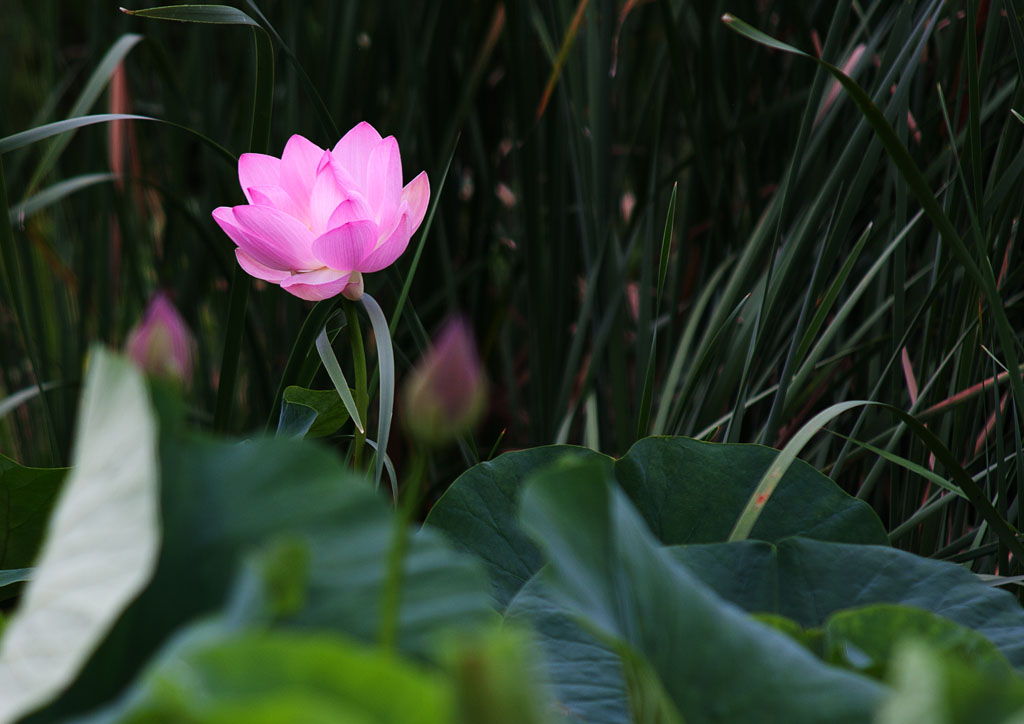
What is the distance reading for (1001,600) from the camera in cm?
37

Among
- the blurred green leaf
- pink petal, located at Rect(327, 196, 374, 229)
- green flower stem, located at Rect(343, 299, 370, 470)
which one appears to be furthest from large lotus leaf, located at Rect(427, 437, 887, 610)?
the blurred green leaf

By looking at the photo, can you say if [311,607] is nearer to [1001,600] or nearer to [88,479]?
[88,479]

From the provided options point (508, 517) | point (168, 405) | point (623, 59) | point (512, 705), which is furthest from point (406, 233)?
point (623, 59)

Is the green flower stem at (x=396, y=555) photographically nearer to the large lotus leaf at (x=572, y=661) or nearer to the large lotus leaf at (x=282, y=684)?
the large lotus leaf at (x=282, y=684)

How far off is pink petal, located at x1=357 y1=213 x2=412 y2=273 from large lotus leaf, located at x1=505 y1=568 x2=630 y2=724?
0.68ft

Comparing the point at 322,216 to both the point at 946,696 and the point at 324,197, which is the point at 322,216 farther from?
the point at 946,696

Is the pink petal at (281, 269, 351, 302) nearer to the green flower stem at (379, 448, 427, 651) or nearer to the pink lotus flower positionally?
the pink lotus flower

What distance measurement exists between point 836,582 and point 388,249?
288mm

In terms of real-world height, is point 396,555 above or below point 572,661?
above

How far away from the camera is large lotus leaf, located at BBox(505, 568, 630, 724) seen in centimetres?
36

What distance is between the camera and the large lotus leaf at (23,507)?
51cm

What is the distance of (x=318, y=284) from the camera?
496mm

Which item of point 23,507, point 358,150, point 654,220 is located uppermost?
point 358,150

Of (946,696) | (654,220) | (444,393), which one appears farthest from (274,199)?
(654,220)
